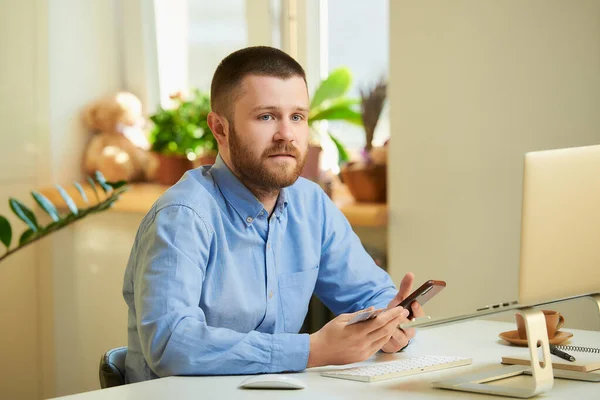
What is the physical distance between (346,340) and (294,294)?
34 centimetres

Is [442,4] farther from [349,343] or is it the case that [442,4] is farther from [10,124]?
[10,124]

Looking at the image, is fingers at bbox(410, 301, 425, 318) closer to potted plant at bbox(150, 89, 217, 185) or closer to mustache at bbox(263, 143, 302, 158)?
mustache at bbox(263, 143, 302, 158)

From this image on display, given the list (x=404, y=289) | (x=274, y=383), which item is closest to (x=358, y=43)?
(x=404, y=289)

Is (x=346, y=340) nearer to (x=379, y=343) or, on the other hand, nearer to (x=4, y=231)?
(x=379, y=343)

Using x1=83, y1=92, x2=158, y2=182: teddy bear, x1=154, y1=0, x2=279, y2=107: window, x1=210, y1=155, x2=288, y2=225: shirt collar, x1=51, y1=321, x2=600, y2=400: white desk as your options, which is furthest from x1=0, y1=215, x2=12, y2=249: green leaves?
x1=154, y1=0, x2=279, y2=107: window

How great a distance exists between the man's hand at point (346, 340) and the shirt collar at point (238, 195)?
13.6 inches

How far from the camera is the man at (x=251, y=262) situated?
163cm

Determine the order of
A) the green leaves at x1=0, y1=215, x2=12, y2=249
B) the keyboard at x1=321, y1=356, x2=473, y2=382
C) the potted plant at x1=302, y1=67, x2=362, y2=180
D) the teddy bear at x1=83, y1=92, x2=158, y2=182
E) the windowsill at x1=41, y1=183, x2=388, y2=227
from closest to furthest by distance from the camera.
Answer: the keyboard at x1=321, y1=356, x2=473, y2=382 < the green leaves at x1=0, y1=215, x2=12, y2=249 < the windowsill at x1=41, y1=183, x2=388, y2=227 < the potted plant at x1=302, y1=67, x2=362, y2=180 < the teddy bear at x1=83, y1=92, x2=158, y2=182

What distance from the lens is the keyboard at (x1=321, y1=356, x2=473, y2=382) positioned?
1.59 metres

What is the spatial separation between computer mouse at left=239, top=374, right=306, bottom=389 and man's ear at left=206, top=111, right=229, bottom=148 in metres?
0.61

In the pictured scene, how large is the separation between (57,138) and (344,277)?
2188mm

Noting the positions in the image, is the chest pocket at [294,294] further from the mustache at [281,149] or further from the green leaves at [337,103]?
the green leaves at [337,103]

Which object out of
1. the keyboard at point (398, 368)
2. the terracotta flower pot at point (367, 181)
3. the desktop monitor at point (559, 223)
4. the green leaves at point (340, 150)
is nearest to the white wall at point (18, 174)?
the green leaves at point (340, 150)

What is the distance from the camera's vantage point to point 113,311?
3902mm
